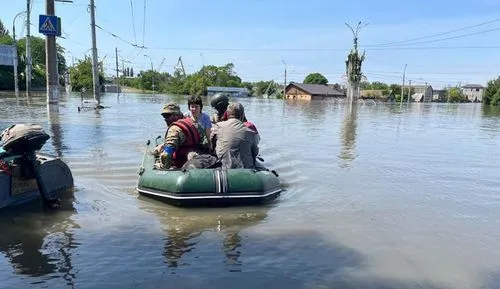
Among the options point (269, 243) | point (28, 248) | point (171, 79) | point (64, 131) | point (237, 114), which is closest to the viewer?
point (28, 248)

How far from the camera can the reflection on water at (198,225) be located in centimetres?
507

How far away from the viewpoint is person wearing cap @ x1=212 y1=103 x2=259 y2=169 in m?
7.10

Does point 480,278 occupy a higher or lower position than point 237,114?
lower

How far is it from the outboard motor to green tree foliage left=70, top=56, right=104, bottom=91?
83.4 m

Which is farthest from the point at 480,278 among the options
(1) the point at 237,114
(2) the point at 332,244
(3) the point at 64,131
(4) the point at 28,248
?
(3) the point at 64,131

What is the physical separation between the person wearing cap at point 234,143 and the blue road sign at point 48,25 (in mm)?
15110

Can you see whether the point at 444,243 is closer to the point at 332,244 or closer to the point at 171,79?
the point at 332,244

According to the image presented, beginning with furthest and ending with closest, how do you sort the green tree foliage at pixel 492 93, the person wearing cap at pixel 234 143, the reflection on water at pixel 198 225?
the green tree foliage at pixel 492 93
the person wearing cap at pixel 234 143
the reflection on water at pixel 198 225

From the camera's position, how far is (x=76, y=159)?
10.4 m

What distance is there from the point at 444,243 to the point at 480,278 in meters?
1.05

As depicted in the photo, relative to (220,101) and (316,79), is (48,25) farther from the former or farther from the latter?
(316,79)

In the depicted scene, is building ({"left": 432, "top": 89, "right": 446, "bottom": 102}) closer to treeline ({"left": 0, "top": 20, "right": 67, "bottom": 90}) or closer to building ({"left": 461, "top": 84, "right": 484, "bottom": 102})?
building ({"left": 461, "top": 84, "right": 484, "bottom": 102})

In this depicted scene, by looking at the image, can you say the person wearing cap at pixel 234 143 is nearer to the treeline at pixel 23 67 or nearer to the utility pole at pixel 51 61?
the utility pole at pixel 51 61

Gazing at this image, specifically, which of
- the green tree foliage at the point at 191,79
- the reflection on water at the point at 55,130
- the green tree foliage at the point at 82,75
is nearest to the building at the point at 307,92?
the green tree foliage at the point at 191,79
